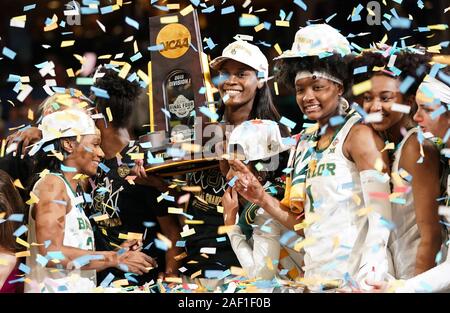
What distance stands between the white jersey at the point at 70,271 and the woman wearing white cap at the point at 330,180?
630 millimetres

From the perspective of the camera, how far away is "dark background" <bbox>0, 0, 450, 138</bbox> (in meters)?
3.29

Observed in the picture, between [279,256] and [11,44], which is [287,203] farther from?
[11,44]

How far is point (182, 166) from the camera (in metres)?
3.39

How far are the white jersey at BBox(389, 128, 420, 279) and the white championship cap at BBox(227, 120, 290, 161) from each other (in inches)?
16.8

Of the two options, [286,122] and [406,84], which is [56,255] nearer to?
[286,122]

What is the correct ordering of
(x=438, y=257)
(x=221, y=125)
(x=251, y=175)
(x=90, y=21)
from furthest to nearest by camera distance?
1. (x=90, y=21)
2. (x=221, y=125)
3. (x=251, y=175)
4. (x=438, y=257)

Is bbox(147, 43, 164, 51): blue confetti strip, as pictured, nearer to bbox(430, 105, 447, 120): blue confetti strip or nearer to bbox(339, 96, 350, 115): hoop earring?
bbox(339, 96, 350, 115): hoop earring

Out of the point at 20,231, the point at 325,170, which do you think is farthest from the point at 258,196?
the point at 20,231

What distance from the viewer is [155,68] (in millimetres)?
3488

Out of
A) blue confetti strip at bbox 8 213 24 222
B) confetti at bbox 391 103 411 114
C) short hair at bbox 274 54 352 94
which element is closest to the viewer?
confetti at bbox 391 103 411 114

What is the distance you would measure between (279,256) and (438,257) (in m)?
0.55

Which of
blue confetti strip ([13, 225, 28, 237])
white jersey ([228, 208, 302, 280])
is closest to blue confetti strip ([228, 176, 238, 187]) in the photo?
white jersey ([228, 208, 302, 280])

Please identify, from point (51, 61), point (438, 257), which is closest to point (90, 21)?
point (51, 61)

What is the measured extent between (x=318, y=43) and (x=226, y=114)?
0.42 metres
